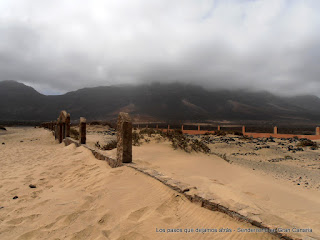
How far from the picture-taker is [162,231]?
2.35m

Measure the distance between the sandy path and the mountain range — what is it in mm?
75819

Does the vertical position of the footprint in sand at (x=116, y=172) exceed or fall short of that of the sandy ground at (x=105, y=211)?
it exceeds it

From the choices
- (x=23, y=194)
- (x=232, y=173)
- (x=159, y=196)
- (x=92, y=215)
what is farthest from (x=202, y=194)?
(x=232, y=173)

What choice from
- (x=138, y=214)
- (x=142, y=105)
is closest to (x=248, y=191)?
(x=138, y=214)

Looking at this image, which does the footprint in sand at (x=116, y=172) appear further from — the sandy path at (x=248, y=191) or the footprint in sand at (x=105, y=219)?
the footprint in sand at (x=105, y=219)

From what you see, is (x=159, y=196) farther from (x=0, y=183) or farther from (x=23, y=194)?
(x=0, y=183)

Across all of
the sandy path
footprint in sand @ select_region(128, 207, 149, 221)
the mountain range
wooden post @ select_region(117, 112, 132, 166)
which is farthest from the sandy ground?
the mountain range

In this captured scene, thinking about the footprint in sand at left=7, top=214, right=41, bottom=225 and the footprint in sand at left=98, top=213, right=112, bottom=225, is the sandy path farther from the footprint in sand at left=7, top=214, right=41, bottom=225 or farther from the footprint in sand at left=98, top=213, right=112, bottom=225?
the footprint in sand at left=7, top=214, right=41, bottom=225

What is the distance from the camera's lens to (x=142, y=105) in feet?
346

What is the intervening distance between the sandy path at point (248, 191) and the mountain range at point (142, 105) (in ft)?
249

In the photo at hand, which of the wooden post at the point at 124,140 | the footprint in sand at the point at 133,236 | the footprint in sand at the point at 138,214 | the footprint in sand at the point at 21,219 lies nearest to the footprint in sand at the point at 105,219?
the footprint in sand at the point at 138,214

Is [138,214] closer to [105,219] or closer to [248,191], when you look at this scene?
[105,219]

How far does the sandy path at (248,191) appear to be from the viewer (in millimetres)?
2481

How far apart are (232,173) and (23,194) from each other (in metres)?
5.94
